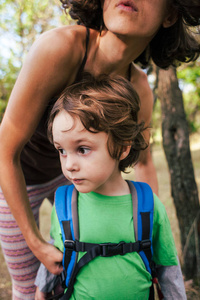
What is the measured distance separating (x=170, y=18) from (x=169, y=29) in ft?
0.48

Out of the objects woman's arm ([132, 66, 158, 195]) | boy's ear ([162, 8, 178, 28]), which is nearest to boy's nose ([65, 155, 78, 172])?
woman's arm ([132, 66, 158, 195])

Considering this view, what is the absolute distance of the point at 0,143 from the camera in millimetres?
1363

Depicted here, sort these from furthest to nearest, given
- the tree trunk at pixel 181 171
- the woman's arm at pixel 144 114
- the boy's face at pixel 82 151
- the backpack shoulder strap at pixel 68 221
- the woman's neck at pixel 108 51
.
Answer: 1. the tree trunk at pixel 181 171
2. the woman's arm at pixel 144 114
3. the woman's neck at pixel 108 51
4. the backpack shoulder strap at pixel 68 221
5. the boy's face at pixel 82 151

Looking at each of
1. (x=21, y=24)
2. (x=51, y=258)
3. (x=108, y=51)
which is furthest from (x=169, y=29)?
(x=21, y=24)

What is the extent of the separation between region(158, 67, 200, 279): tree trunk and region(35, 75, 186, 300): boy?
6.18 feet

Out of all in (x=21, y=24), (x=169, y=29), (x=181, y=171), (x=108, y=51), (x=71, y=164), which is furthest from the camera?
(x=21, y=24)

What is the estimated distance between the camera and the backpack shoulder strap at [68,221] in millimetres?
1309

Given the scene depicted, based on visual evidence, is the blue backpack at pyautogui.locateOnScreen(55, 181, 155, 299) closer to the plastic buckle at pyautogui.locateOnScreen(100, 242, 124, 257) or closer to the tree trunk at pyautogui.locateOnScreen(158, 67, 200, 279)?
the plastic buckle at pyautogui.locateOnScreen(100, 242, 124, 257)

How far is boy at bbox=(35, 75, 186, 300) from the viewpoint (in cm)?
122

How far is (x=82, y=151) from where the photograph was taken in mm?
1236

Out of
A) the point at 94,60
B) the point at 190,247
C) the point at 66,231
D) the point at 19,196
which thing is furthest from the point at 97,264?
the point at 190,247

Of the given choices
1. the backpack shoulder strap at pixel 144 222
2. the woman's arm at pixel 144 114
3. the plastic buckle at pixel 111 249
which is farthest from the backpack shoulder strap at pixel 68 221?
the woman's arm at pixel 144 114

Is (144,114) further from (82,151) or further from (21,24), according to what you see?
(21,24)

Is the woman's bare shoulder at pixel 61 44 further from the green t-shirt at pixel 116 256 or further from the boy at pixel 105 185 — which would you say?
the green t-shirt at pixel 116 256
